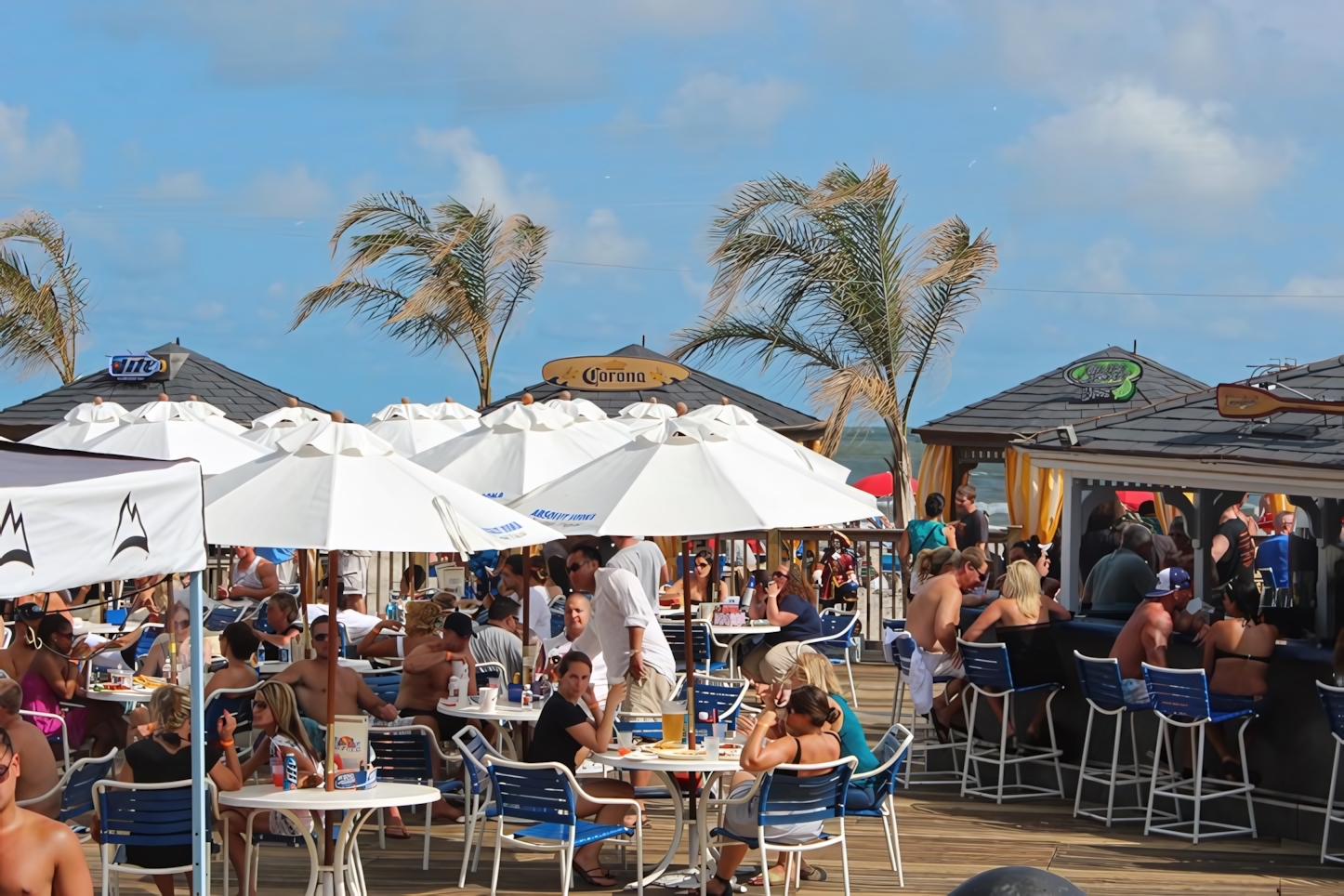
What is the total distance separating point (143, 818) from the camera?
710cm

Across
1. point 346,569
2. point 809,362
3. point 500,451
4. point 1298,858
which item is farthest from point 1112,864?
point 809,362

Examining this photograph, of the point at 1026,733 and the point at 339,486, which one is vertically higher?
the point at 339,486

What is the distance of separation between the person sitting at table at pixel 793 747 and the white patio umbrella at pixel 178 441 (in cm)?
790

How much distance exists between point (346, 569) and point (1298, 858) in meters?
9.85

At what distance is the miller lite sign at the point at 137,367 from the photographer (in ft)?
86.6

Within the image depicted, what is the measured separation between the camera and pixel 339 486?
23.9ft

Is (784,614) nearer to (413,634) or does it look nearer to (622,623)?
(413,634)

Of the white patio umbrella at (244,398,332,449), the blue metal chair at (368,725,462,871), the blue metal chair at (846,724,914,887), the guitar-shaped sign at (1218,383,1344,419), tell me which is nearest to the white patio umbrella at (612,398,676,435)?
the white patio umbrella at (244,398,332,449)

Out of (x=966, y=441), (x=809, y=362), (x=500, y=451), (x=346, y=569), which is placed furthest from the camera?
(x=966, y=441)

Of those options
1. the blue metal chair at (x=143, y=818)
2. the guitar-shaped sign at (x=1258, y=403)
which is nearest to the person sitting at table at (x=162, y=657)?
the blue metal chair at (x=143, y=818)

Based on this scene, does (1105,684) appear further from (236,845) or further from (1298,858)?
(236,845)

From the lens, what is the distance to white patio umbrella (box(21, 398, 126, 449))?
52.0 ft

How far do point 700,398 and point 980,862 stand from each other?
14143mm

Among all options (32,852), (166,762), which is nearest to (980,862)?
(166,762)
